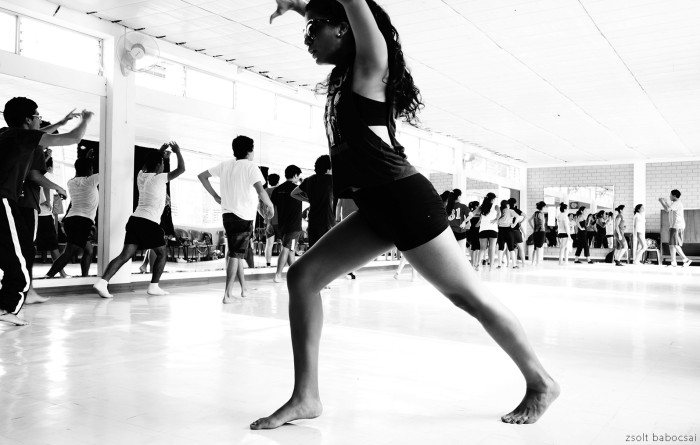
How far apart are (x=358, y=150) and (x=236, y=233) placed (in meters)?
3.85

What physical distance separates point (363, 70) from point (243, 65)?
7.68 meters

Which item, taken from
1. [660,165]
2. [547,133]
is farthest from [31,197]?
[660,165]

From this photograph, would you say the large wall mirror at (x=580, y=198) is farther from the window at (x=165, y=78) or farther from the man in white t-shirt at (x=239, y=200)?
the man in white t-shirt at (x=239, y=200)

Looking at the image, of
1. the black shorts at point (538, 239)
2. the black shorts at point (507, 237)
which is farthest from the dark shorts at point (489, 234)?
the black shorts at point (538, 239)

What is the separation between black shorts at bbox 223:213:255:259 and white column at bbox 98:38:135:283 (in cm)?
212

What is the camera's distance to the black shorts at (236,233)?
5.53m

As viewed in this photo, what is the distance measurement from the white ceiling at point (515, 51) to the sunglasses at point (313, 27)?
4.87 metres

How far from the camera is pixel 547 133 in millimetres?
14625

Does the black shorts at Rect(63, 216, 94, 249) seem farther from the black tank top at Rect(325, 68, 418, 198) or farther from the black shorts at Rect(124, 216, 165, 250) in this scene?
the black tank top at Rect(325, 68, 418, 198)

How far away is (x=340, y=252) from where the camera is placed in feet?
6.52

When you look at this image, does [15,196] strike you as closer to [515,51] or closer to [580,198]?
[515,51]

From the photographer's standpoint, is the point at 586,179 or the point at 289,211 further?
the point at 586,179

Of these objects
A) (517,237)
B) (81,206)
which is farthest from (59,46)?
(517,237)

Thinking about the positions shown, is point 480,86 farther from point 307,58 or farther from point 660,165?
point 660,165
